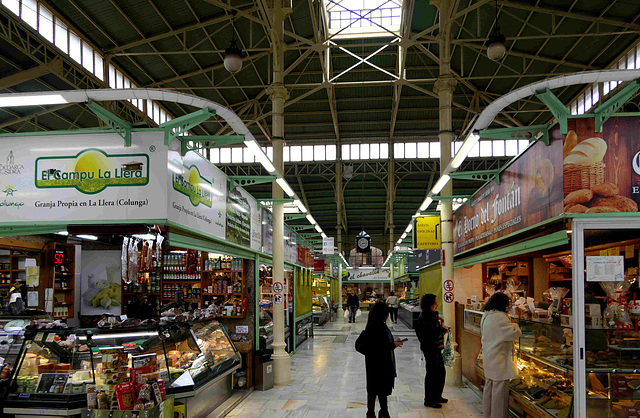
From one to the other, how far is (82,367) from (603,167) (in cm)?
533

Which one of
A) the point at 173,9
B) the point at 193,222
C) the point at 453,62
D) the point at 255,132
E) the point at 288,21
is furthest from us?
the point at 255,132

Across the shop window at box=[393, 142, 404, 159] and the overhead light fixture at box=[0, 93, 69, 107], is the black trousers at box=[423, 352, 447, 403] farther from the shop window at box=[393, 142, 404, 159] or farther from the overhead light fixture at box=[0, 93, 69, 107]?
the shop window at box=[393, 142, 404, 159]

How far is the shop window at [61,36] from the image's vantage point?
47.2 ft

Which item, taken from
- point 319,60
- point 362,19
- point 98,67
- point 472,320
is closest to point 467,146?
point 472,320

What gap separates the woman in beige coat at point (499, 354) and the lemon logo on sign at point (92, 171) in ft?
13.4

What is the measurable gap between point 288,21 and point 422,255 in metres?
9.54

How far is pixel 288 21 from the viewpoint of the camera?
19.0 metres

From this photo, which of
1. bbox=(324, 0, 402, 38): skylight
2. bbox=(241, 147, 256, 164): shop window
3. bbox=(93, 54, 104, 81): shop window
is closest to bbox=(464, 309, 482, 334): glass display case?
bbox=(324, 0, 402, 38): skylight

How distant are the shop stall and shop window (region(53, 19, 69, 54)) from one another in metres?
12.8

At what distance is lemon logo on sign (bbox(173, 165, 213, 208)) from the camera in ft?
20.2

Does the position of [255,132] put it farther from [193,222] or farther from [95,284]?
[193,222]

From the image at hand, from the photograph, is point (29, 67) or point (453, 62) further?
point (453, 62)

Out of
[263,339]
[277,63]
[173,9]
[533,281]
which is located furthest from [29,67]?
[533,281]

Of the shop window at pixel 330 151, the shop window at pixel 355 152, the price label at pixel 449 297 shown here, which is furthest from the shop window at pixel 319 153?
the price label at pixel 449 297
